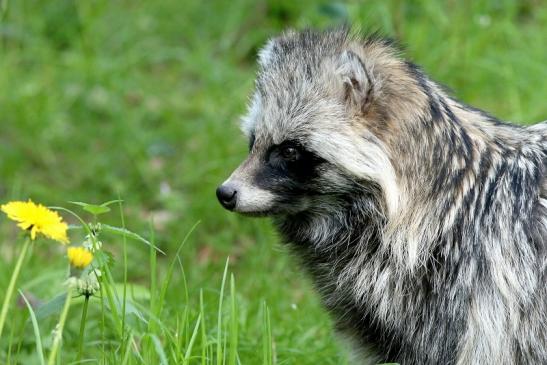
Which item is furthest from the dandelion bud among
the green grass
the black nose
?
the green grass

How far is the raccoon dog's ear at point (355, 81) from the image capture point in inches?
141

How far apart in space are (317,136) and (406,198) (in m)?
0.37

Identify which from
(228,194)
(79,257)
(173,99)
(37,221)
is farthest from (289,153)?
(173,99)

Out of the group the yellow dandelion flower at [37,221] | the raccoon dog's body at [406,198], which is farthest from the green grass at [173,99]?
the yellow dandelion flower at [37,221]

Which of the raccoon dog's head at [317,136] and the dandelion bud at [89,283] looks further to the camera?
the raccoon dog's head at [317,136]

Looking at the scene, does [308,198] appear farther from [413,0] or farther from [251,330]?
[413,0]

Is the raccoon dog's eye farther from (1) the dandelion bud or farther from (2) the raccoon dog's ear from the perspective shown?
(1) the dandelion bud

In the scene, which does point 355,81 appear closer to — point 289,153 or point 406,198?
point 289,153

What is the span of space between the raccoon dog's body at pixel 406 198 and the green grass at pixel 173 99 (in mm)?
1277

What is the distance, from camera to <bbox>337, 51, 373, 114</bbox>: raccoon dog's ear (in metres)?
3.57

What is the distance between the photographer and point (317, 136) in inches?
140

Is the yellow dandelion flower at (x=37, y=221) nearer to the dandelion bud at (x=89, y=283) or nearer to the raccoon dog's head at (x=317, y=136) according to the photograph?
the dandelion bud at (x=89, y=283)

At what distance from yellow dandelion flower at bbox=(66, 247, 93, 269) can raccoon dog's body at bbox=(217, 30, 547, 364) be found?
56 cm

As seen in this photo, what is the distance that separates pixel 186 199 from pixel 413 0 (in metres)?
2.13
